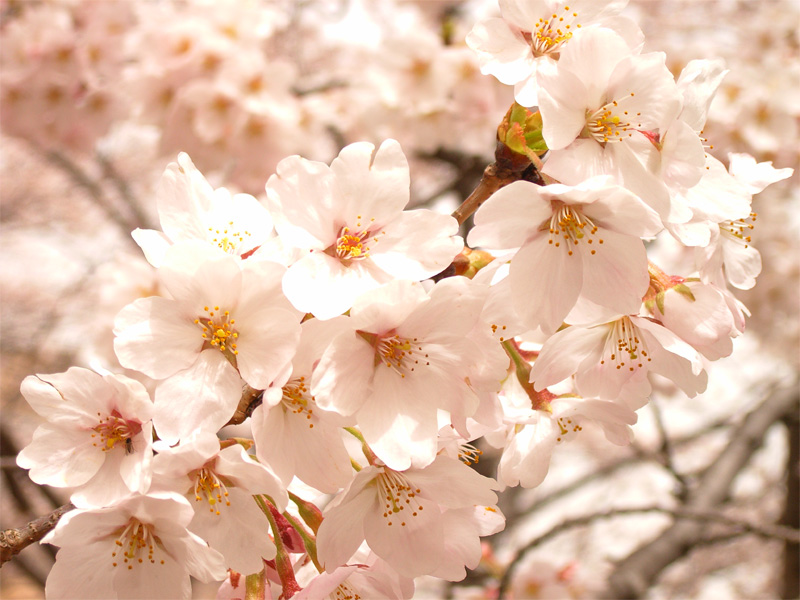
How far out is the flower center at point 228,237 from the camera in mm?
853

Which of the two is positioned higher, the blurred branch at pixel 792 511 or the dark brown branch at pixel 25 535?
the dark brown branch at pixel 25 535

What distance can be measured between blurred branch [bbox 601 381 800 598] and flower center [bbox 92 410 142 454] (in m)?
1.94

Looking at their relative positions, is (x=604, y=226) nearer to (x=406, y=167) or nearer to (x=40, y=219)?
(x=406, y=167)

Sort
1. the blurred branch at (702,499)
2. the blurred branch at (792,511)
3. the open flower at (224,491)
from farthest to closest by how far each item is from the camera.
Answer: the blurred branch at (792,511), the blurred branch at (702,499), the open flower at (224,491)

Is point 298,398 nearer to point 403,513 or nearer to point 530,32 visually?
point 403,513

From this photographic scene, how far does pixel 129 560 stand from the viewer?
0.77 m

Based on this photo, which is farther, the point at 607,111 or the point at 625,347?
the point at 625,347

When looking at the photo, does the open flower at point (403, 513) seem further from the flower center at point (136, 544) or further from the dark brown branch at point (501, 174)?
the dark brown branch at point (501, 174)

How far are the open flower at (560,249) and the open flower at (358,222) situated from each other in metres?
0.06

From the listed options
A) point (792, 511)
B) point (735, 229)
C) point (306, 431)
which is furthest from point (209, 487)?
point (792, 511)

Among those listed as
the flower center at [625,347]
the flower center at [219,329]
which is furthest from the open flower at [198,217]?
the flower center at [625,347]

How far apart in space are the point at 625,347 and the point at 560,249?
0.18 meters

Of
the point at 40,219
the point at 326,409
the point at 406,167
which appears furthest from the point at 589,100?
the point at 40,219

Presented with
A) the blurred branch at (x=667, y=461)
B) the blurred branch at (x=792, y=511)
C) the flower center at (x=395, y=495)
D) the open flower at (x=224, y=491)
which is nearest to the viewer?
the open flower at (x=224, y=491)
